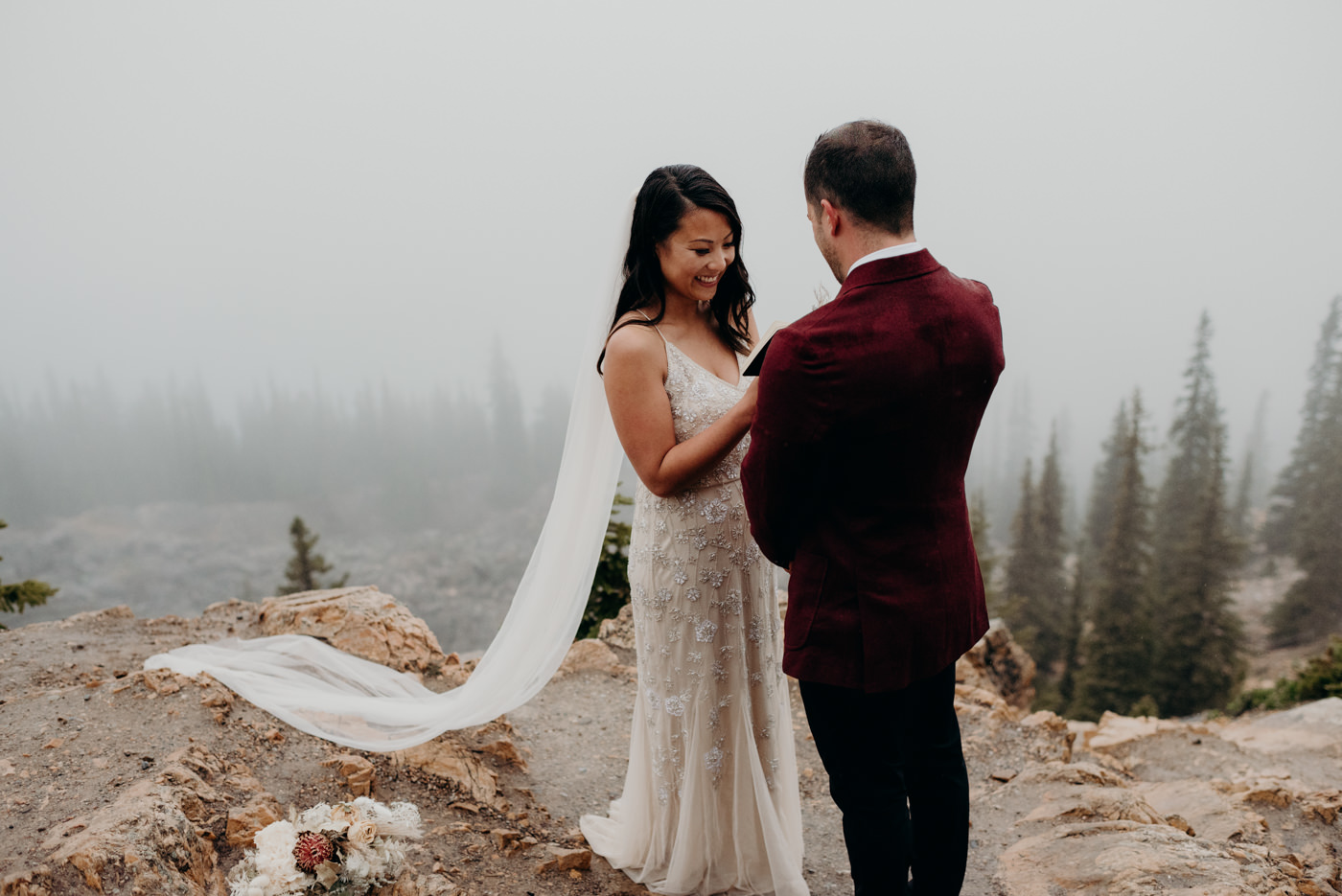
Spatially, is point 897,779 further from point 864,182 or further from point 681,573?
point 864,182

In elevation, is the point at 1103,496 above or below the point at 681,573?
below

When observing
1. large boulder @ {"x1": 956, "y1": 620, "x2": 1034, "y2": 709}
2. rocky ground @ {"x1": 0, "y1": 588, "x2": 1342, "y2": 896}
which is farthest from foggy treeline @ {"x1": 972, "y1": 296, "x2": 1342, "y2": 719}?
rocky ground @ {"x1": 0, "y1": 588, "x2": 1342, "y2": 896}

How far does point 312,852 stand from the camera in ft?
6.78

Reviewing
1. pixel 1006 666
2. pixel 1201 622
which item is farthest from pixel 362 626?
pixel 1201 622

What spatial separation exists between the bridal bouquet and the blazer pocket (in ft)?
4.27

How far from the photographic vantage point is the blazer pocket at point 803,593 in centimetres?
204

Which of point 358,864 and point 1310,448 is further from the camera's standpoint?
point 1310,448

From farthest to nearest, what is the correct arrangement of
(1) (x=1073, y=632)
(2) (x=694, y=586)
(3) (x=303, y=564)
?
(1) (x=1073, y=632) < (3) (x=303, y=564) < (2) (x=694, y=586)

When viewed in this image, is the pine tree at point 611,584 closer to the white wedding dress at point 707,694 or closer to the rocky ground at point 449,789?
the rocky ground at point 449,789

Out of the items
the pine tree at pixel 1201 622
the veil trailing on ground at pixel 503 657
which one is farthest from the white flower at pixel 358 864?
the pine tree at pixel 1201 622

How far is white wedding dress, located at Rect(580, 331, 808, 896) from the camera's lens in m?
Answer: 2.75

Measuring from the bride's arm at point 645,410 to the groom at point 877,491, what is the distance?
0.51 m

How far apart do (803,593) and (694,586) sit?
2.47ft

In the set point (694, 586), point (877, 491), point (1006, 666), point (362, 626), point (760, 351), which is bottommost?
point (1006, 666)
